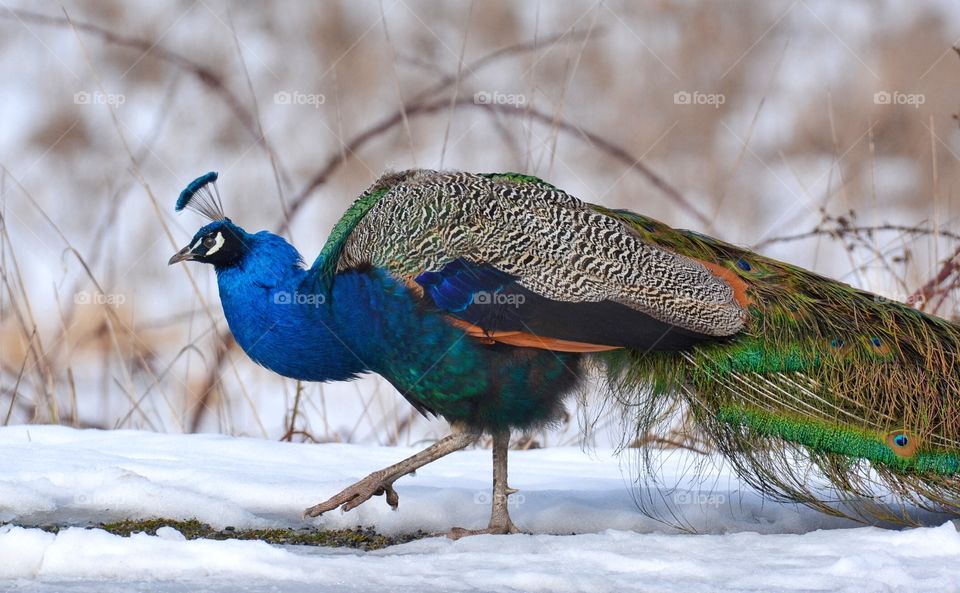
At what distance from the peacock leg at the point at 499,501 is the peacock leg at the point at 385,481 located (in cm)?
8

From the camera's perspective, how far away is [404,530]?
3363 mm

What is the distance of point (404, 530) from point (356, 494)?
7.9 inches

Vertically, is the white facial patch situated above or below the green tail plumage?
above

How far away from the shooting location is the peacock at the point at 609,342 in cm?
315

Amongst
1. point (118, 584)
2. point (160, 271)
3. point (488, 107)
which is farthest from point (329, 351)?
point (160, 271)

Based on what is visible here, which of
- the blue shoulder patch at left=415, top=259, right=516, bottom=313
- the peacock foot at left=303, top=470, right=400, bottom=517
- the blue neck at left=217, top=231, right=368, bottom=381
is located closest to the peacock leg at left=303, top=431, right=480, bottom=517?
the peacock foot at left=303, top=470, right=400, bottom=517

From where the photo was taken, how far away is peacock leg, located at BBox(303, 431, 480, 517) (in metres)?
3.25

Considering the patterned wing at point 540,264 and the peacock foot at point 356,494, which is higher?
the patterned wing at point 540,264

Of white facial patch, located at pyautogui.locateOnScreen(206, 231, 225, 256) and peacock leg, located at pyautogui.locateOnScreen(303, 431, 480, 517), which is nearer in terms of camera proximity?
peacock leg, located at pyautogui.locateOnScreen(303, 431, 480, 517)

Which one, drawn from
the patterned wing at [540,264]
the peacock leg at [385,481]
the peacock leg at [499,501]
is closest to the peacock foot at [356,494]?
the peacock leg at [385,481]

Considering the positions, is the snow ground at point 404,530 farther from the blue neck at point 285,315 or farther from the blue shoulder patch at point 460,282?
the blue shoulder patch at point 460,282

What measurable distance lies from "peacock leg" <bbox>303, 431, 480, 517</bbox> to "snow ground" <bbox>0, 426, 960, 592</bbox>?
0.39ft

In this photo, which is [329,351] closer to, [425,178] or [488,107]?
[425,178]

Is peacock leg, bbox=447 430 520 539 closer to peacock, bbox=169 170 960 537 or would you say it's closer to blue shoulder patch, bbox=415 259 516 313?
peacock, bbox=169 170 960 537
